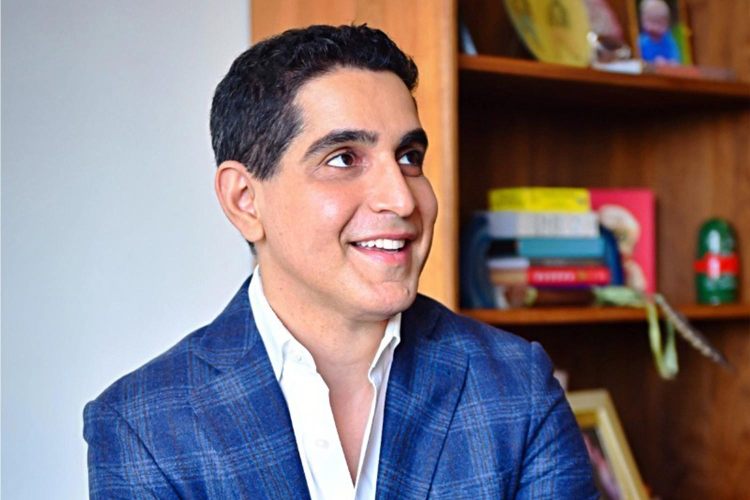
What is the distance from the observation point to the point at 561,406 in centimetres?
138

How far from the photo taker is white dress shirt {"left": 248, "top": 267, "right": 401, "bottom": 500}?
4.13 feet

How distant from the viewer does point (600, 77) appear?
194cm

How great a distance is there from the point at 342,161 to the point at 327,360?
26 cm

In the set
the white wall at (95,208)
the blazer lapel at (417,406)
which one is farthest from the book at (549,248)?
the blazer lapel at (417,406)

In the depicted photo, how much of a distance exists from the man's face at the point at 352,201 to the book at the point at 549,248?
79cm

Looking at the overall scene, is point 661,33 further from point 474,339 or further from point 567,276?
point 474,339

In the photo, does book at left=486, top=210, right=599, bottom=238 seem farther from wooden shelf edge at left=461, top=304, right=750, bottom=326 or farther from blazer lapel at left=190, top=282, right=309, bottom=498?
blazer lapel at left=190, top=282, right=309, bottom=498

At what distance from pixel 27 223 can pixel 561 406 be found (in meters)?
0.99

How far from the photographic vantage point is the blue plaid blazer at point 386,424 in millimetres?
1203

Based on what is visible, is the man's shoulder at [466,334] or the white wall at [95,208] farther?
the white wall at [95,208]

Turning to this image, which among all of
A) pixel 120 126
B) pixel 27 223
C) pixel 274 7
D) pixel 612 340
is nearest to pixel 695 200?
pixel 612 340

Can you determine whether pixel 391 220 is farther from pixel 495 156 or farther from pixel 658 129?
pixel 658 129

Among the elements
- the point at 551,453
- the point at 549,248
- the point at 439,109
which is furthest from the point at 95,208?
the point at 551,453

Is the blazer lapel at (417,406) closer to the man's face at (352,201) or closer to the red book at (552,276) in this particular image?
the man's face at (352,201)
